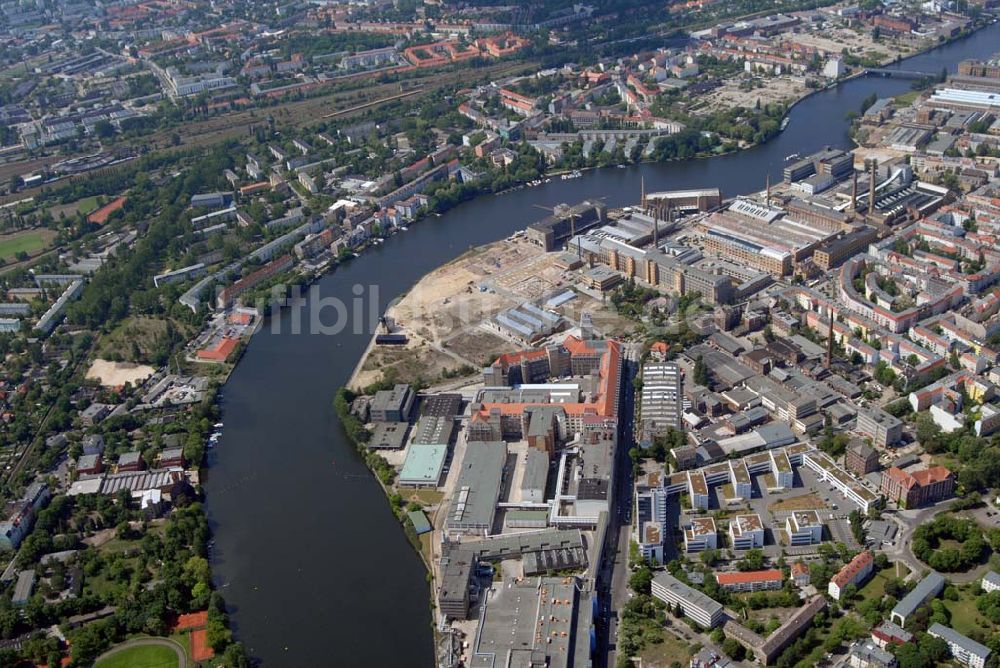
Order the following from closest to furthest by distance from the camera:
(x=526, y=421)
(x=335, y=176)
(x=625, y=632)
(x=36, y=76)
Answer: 1. (x=625, y=632)
2. (x=526, y=421)
3. (x=335, y=176)
4. (x=36, y=76)

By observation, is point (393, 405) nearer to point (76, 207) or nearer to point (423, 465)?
point (423, 465)

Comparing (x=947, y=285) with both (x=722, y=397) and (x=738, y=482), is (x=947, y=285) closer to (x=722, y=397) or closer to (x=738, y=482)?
(x=722, y=397)

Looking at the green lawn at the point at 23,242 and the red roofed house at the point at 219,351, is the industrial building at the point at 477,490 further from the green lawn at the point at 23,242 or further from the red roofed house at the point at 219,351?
the green lawn at the point at 23,242

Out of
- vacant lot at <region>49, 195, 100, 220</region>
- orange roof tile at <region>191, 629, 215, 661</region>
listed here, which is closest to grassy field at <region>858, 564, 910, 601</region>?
orange roof tile at <region>191, 629, 215, 661</region>

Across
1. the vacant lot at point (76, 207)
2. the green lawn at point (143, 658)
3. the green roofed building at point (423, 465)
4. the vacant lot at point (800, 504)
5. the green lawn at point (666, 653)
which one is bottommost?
the vacant lot at point (800, 504)

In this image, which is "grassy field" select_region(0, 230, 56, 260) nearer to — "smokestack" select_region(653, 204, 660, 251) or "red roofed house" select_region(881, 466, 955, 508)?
"smokestack" select_region(653, 204, 660, 251)

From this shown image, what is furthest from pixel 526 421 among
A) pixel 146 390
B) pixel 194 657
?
pixel 146 390

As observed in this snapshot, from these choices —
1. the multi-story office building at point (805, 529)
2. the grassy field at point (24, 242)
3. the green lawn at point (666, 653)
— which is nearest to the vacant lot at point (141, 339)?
the grassy field at point (24, 242)
